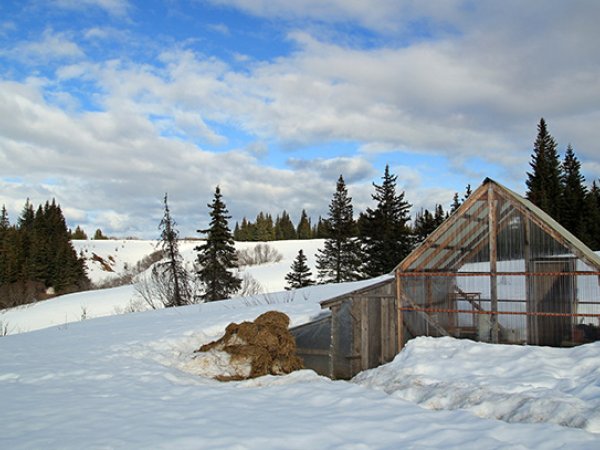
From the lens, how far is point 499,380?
10086 millimetres

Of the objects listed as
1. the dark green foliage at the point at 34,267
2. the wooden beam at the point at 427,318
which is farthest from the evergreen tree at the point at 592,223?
the dark green foliage at the point at 34,267

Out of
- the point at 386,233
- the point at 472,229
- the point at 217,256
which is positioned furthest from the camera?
the point at 386,233

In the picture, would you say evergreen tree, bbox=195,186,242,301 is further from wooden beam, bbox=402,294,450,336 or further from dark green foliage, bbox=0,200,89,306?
dark green foliage, bbox=0,200,89,306

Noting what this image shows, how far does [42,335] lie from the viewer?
69.2ft

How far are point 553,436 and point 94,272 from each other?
79.5 metres

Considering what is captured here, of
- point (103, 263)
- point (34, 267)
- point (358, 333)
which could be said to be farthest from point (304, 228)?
point (358, 333)

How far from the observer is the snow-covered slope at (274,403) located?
24.9 feet

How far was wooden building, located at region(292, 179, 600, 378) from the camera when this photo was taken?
1197 centimetres

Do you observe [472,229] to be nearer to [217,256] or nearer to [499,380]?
[499,380]

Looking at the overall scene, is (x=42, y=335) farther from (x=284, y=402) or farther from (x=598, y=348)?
(x=598, y=348)

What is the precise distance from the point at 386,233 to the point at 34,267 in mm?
45054

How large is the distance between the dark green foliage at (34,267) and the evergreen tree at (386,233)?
4054 cm

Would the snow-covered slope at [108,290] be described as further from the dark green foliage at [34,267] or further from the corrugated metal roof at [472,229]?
the corrugated metal roof at [472,229]

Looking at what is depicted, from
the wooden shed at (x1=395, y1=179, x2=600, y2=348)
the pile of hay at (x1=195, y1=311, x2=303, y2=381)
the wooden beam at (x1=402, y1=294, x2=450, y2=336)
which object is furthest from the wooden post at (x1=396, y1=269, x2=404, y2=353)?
the pile of hay at (x1=195, y1=311, x2=303, y2=381)
